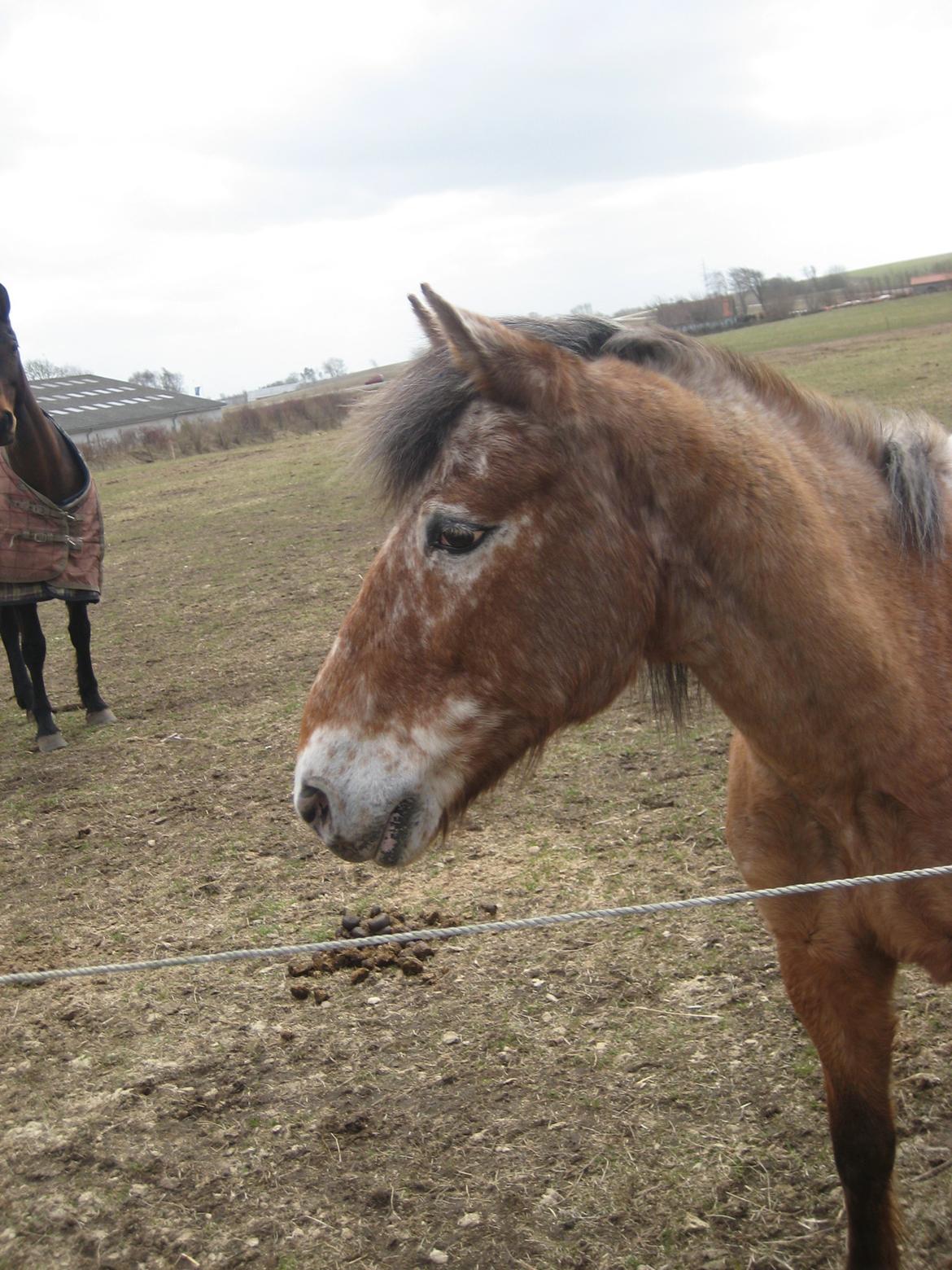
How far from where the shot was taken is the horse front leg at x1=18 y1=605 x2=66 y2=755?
6.48 meters

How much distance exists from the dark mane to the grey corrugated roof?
4831 cm

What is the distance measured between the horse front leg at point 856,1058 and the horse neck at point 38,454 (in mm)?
5707

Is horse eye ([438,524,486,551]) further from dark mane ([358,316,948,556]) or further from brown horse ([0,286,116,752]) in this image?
brown horse ([0,286,116,752])

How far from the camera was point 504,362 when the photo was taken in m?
1.87

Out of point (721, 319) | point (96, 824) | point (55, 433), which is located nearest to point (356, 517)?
point (55, 433)

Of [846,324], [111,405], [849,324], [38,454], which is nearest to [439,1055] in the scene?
[38,454]

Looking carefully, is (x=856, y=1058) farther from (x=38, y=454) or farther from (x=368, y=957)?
(x=38, y=454)

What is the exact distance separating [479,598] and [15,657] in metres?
6.21

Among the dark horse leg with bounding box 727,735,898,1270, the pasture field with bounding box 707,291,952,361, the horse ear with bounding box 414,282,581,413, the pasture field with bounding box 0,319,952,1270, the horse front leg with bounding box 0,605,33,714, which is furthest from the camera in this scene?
the pasture field with bounding box 707,291,952,361

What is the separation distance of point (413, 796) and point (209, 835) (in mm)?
3251

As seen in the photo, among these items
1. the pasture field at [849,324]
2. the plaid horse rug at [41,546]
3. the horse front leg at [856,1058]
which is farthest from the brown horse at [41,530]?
the pasture field at [849,324]

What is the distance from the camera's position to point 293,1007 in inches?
137

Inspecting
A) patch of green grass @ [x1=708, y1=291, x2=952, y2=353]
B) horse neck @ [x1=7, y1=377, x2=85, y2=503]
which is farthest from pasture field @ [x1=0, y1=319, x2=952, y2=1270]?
patch of green grass @ [x1=708, y1=291, x2=952, y2=353]

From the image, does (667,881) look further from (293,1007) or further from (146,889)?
(146,889)
